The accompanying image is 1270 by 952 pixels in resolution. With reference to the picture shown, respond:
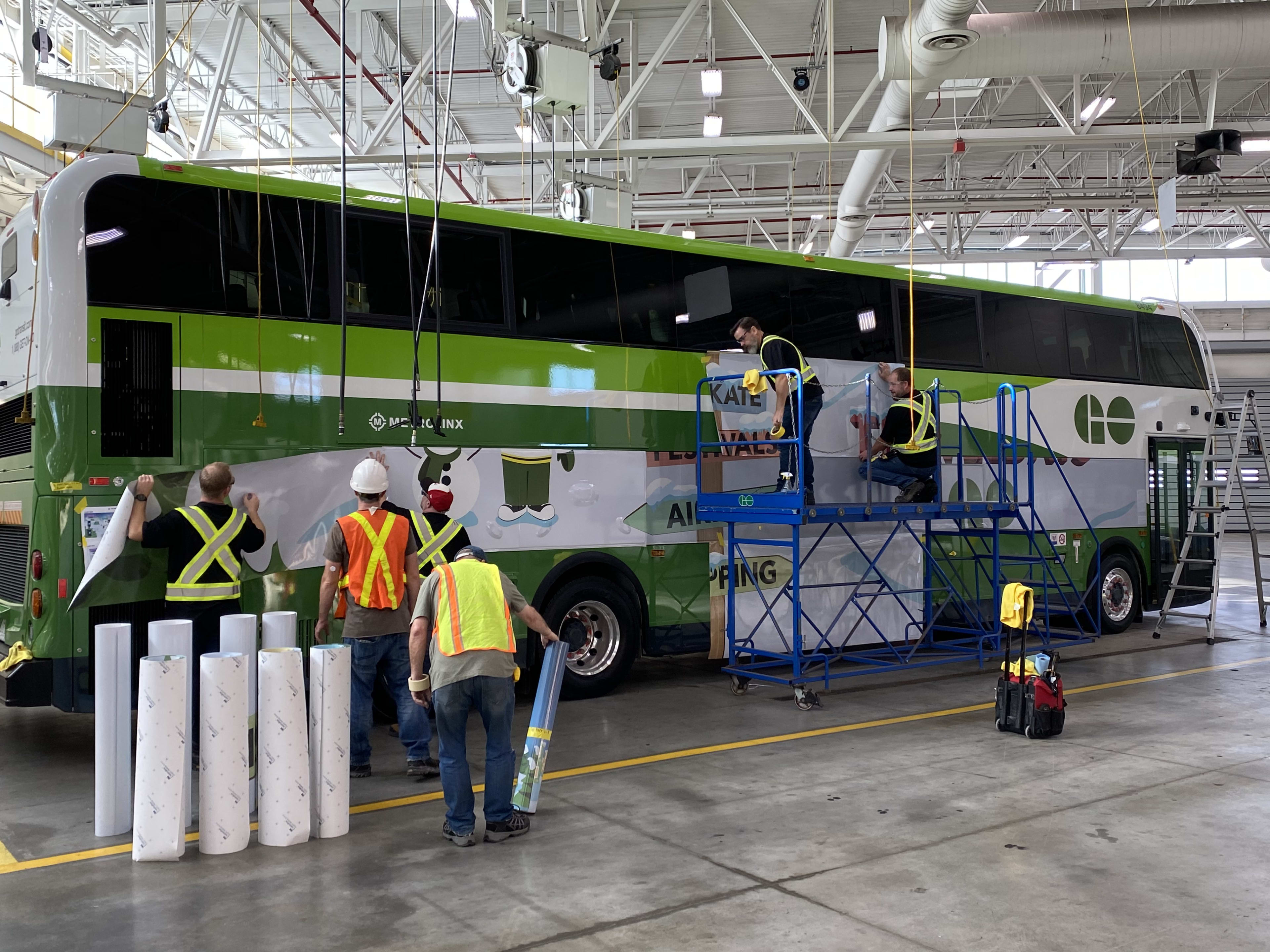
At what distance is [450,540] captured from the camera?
7.70m

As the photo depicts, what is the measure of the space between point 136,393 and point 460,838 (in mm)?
3655

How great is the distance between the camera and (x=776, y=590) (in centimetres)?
1035

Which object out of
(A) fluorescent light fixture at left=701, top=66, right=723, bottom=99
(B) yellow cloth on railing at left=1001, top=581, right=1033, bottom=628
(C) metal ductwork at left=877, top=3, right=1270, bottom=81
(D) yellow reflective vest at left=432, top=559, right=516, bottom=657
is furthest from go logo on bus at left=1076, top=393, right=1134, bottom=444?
(D) yellow reflective vest at left=432, top=559, right=516, bottom=657

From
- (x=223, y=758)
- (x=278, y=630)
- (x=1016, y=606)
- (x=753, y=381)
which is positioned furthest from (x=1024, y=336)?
(x=223, y=758)

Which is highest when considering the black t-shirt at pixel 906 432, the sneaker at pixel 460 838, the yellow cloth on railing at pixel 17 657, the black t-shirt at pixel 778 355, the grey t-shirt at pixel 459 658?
the black t-shirt at pixel 778 355

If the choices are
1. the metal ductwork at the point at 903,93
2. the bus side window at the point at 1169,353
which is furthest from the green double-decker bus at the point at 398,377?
the bus side window at the point at 1169,353

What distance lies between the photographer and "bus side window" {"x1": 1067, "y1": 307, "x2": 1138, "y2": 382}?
1273 cm

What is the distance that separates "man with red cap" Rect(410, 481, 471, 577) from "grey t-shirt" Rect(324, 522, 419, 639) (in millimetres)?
545

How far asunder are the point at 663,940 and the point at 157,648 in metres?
3.25

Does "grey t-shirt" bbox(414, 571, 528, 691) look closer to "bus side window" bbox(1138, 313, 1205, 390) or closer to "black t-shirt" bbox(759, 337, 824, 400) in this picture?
"black t-shirt" bbox(759, 337, 824, 400)

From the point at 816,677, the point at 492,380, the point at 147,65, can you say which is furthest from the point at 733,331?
the point at 147,65

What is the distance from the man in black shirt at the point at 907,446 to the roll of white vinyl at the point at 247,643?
5.79 metres

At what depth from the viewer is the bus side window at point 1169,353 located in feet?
A: 44.4

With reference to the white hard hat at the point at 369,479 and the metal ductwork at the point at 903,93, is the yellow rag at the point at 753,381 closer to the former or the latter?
the metal ductwork at the point at 903,93
